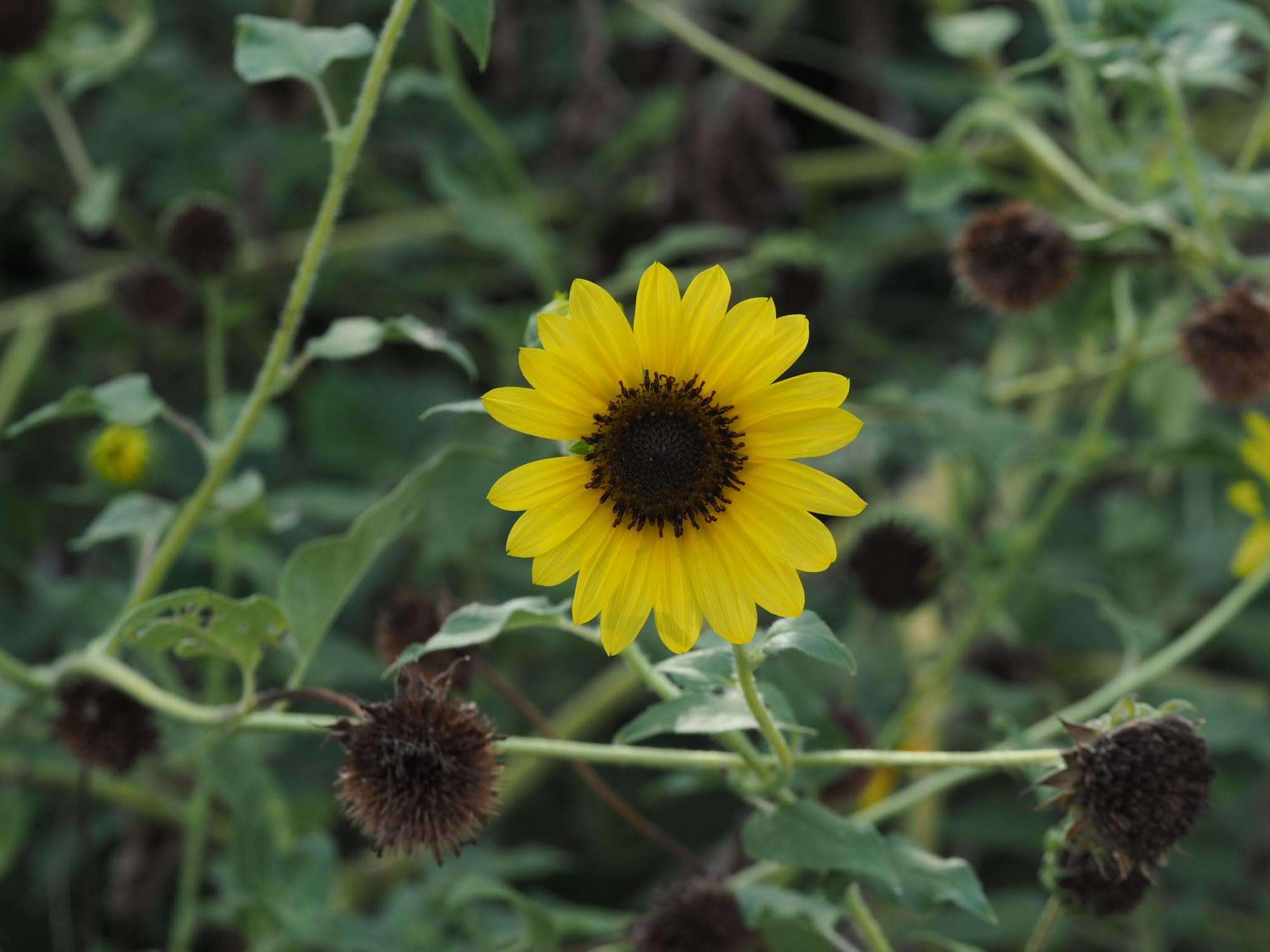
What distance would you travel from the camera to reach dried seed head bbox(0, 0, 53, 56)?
142 centimetres

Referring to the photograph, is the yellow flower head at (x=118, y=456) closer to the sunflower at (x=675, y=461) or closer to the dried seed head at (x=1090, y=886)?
the sunflower at (x=675, y=461)

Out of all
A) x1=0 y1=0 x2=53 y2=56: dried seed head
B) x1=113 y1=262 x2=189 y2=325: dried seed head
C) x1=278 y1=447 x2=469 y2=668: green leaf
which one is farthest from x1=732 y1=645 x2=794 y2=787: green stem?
x1=0 y1=0 x2=53 y2=56: dried seed head

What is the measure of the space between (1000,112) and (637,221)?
2.10ft

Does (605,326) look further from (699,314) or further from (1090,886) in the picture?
(1090,886)

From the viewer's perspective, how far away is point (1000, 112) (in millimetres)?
1210

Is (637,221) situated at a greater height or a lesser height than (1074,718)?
greater

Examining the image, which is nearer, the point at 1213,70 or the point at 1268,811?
the point at 1213,70

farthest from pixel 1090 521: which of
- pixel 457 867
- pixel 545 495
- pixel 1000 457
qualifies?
pixel 545 495

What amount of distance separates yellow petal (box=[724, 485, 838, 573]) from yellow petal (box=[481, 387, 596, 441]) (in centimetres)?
11

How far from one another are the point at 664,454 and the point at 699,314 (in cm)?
9

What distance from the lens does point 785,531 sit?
739 millimetres

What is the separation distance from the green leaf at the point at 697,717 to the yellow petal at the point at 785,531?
0.09 meters

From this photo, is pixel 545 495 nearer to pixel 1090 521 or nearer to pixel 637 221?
pixel 637 221

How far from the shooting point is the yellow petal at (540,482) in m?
0.71
